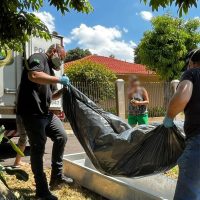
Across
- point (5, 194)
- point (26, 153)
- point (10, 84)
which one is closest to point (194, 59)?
point (5, 194)

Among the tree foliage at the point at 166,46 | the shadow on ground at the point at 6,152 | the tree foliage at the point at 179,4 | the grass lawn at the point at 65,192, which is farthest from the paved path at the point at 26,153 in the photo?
the tree foliage at the point at 166,46

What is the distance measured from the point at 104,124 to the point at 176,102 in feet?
3.87

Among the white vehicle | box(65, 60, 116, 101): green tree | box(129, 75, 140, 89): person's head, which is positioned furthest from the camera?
box(65, 60, 116, 101): green tree

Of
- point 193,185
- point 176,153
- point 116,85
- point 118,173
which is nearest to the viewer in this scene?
point 193,185

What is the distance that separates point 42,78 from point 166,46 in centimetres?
1864

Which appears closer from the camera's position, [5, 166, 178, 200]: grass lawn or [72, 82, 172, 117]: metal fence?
[5, 166, 178, 200]: grass lawn

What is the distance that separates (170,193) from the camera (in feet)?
15.8

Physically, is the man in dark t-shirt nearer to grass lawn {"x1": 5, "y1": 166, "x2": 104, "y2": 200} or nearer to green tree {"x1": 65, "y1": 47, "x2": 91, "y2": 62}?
grass lawn {"x1": 5, "y1": 166, "x2": 104, "y2": 200}

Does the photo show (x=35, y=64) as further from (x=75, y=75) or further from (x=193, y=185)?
(x=75, y=75)

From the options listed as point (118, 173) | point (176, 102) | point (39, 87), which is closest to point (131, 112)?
point (39, 87)

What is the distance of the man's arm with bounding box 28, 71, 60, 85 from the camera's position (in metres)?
4.63

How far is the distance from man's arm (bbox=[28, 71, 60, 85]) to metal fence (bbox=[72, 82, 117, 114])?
1194cm

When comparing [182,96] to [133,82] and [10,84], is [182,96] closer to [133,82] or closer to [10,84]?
[133,82]

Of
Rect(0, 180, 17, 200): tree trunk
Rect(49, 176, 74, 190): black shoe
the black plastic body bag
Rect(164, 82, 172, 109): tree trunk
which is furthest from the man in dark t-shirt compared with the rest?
Rect(164, 82, 172, 109): tree trunk
